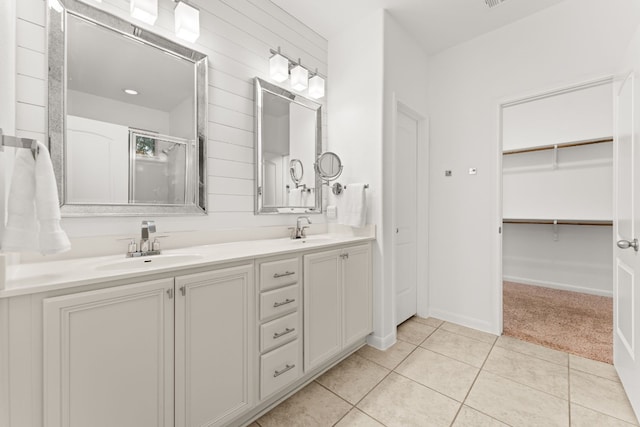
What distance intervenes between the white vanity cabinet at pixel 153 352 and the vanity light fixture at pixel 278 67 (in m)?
1.59

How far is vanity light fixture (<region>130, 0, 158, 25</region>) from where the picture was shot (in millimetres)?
1479

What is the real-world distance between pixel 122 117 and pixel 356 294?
6.32ft

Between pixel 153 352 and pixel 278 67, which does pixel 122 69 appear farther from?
pixel 153 352

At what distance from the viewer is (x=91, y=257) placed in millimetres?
1384

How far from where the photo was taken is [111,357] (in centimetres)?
101

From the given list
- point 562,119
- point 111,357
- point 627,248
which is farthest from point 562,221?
point 111,357

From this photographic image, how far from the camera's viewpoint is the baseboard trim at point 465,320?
2.56 m

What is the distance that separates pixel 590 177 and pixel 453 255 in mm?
2332

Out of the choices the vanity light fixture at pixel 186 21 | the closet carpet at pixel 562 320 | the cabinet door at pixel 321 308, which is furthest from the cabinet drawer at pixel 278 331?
the closet carpet at pixel 562 320

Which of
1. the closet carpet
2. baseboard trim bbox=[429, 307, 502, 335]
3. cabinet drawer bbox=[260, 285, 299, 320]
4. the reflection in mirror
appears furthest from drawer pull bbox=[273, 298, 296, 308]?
the closet carpet

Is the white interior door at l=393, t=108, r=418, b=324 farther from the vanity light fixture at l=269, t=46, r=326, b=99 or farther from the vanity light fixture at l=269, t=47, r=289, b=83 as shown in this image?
the vanity light fixture at l=269, t=47, r=289, b=83

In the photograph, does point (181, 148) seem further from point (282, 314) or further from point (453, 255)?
point (453, 255)

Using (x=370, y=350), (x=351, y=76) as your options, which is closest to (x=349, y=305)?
(x=370, y=350)

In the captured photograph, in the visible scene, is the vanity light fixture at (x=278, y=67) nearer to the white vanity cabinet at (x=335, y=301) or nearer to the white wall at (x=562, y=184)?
the white vanity cabinet at (x=335, y=301)
